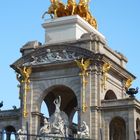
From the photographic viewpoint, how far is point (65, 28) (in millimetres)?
55000

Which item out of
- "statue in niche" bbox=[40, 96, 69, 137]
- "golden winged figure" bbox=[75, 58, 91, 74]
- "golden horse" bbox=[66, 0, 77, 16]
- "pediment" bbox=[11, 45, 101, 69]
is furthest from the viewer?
"golden horse" bbox=[66, 0, 77, 16]

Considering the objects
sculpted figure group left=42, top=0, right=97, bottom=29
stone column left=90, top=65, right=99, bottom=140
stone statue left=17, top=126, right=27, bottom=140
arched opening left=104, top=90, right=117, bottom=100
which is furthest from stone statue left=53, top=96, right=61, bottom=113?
sculpted figure group left=42, top=0, right=97, bottom=29

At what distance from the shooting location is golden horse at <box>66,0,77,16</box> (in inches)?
2201

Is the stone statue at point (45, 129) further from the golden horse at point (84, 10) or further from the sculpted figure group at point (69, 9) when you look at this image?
the golden horse at point (84, 10)

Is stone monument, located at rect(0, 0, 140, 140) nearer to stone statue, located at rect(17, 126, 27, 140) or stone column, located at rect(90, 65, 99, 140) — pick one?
stone column, located at rect(90, 65, 99, 140)

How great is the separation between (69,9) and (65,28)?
2454mm

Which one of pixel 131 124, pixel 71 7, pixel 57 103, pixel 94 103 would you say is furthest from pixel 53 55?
pixel 131 124

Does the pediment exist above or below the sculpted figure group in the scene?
below

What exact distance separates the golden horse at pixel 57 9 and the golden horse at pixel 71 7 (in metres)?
0.44

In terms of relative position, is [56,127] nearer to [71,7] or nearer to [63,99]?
[63,99]

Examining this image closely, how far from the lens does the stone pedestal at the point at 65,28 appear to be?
5431cm

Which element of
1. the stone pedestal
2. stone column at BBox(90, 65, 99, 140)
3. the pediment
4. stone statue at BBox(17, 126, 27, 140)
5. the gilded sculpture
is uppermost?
→ the stone pedestal

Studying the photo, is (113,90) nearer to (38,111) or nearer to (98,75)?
(98,75)

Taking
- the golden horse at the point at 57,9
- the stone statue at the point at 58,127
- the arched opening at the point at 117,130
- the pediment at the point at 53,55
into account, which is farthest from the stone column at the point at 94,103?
the golden horse at the point at 57,9
